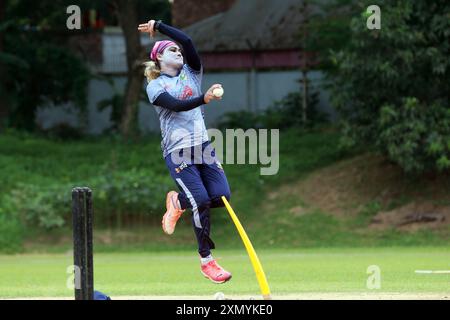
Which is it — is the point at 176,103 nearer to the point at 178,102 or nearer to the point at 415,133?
the point at 178,102

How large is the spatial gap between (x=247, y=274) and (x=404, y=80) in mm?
9694

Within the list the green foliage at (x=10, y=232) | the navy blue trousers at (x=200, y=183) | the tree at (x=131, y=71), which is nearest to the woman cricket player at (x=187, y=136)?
the navy blue trousers at (x=200, y=183)

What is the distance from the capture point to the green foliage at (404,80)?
25.4 meters

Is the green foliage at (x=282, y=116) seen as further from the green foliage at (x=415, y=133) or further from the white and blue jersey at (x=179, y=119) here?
the white and blue jersey at (x=179, y=119)

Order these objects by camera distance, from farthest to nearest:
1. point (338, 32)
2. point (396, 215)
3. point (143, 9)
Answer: point (143, 9) → point (338, 32) → point (396, 215)

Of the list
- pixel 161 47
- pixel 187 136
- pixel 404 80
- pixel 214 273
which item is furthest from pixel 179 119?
pixel 404 80

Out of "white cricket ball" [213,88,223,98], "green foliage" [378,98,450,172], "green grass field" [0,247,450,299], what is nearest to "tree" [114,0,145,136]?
"green grass field" [0,247,450,299]

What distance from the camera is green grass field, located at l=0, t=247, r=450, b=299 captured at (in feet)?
42.0

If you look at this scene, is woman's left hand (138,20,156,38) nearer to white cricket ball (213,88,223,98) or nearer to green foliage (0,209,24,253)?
white cricket ball (213,88,223,98)

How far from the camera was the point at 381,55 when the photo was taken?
85.2 ft

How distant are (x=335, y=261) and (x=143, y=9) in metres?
26.6
